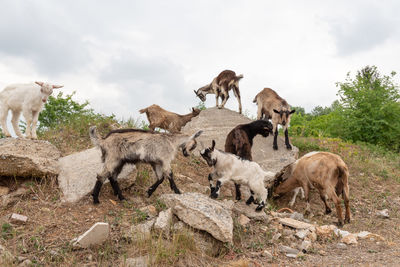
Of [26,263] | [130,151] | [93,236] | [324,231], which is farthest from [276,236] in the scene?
[26,263]

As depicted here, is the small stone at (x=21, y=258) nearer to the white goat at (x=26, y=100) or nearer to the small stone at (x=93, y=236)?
the small stone at (x=93, y=236)

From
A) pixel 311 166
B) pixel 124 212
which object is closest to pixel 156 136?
pixel 124 212

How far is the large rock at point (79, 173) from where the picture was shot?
631 centimetres

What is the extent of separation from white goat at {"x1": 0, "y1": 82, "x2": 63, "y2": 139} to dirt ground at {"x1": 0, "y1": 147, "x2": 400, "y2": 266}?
4.69 ft

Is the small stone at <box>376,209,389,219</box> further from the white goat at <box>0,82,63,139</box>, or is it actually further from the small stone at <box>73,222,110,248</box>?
the white goat at <box>0,82,63,139</box>

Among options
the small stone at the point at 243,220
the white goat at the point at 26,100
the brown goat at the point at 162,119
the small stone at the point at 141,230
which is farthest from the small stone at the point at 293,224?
the white goat at the point at 26,100

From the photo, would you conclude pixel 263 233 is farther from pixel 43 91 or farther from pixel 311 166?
pixel 43 91

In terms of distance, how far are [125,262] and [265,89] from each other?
7.75 meters

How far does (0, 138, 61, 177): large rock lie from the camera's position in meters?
6.13

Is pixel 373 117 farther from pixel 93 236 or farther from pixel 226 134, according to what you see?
pixel 93 236

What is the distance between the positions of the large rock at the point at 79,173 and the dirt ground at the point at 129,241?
0.16 meters

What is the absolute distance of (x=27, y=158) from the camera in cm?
623

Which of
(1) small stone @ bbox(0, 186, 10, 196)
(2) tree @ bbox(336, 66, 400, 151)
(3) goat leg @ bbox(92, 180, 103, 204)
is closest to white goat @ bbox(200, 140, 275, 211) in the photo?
(3) goat leg @ bbox(92, 180, 103, 204)

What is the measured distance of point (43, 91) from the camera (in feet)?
22.7
